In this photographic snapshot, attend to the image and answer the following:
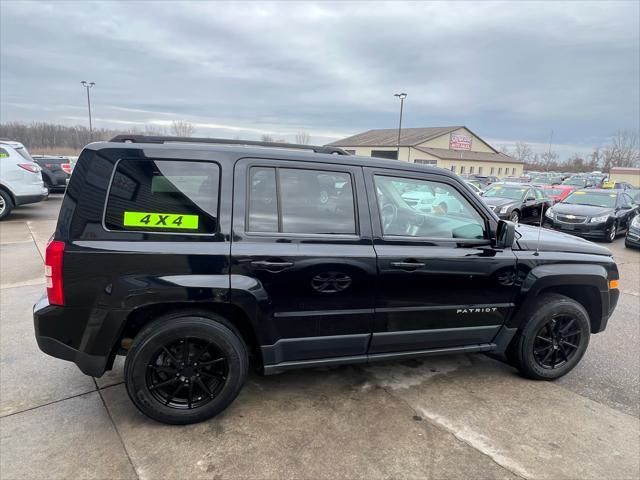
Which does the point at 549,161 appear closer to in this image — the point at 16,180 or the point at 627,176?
the point at 627,176

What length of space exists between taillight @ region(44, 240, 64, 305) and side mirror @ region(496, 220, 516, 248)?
2.96m

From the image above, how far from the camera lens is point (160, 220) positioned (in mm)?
2523

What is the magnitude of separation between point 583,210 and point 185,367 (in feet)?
42.2

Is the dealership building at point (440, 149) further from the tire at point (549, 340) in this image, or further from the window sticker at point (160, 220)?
the window sticker at point (160, 220)

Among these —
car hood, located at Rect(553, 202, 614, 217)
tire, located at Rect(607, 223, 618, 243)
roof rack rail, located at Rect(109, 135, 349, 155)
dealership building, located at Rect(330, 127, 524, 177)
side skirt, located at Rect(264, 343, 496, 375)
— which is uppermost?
dealership building, located at Rect(330, 127, 524, 177)

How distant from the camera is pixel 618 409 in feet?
10.2

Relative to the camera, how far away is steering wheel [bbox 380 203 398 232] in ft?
9.64

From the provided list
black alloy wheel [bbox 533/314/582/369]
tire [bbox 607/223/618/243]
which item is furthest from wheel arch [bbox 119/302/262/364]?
tire [bbox 607/223/618/243]

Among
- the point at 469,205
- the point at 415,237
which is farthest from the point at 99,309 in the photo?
the point at 469,205

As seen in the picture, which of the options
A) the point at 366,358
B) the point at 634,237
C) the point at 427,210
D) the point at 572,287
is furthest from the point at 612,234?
the point at 366,358

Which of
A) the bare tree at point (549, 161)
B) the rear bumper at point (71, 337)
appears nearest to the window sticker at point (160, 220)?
the rear bumper at point (71, 337)

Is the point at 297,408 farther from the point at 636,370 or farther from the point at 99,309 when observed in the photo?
the point at 636,370

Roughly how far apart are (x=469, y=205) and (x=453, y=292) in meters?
0.70

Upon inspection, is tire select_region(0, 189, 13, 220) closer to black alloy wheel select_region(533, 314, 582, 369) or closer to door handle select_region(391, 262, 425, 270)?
door handle select_region(391, 262, 425, 270)
